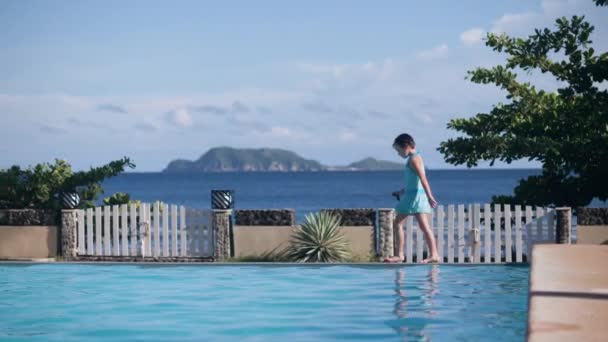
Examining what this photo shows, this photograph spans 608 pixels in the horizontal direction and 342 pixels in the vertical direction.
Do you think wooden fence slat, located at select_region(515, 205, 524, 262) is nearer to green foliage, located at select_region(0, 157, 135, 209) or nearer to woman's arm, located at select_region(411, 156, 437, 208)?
woman's arm, located at select_region(411, 156, 437, 208)

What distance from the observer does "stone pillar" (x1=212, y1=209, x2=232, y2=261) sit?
56.4 feet

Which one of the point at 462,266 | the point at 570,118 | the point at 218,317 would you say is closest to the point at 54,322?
the point at 218,317

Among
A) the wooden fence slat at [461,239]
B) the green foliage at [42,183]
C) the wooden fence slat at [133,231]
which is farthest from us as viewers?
the green foliage at [42,183]

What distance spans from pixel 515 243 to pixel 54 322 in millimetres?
9535

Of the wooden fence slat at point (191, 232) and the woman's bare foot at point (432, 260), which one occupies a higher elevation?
the wooden fence slat at point (191, 232)

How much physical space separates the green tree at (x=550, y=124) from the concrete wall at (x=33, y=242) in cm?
838

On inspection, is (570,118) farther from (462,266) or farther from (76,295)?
(76,295)

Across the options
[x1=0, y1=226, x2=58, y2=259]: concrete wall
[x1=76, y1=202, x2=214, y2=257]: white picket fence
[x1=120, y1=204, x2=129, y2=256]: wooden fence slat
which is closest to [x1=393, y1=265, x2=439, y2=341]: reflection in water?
[x1=76, y1=202, x2=214, y2=257]: white picket fence

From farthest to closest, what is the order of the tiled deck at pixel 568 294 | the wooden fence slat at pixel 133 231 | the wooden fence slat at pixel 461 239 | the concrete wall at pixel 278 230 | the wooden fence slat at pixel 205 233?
the wooden fence slat at pixel 133 231, the wooden fence slat at pixel 205 233, the concrete wall at pixel 278 230, the wooden fence slat at pixel 461 239, the tiled deck at pixel 568 294

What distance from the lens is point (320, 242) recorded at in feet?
54.1

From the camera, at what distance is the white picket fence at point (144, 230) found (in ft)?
57.8

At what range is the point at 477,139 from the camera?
19.0 metres

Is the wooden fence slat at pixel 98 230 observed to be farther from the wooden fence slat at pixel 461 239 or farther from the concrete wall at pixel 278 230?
the wooden fence slat at pixel 461 239

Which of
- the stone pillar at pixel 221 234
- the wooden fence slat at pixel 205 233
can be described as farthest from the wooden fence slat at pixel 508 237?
the wooden fence slat at pixel 205 233
